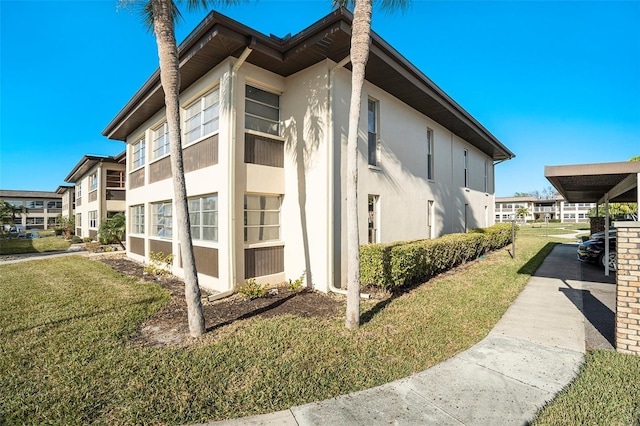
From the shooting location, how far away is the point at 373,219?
9.98m

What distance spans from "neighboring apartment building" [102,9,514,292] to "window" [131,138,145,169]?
3299 mm

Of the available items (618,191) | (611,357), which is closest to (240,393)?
(611,357)

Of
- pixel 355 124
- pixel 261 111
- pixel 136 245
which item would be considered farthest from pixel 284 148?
pixel 136 245

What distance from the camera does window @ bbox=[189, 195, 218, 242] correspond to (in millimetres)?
8719

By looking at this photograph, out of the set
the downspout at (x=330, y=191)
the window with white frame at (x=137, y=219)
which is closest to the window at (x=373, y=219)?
Answer: the downspout at (x=330, y=191)

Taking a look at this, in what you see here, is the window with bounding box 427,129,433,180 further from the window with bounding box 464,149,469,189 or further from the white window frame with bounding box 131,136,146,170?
the white window frame with bounding box 131,136,146,170

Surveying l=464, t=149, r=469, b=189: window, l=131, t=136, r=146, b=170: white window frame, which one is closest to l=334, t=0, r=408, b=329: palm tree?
l=131, t=136, r=146, b=170: white window frame

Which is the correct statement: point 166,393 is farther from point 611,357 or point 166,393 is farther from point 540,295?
point 540,295

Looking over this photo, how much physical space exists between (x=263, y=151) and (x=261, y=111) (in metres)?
1.25

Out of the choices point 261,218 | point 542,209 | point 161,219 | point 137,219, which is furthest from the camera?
point 542,209

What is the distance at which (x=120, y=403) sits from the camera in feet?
11.0

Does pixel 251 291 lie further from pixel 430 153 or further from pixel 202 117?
pixel 430 153

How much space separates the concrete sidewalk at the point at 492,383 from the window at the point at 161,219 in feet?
33.3

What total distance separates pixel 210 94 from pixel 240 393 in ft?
27.5
